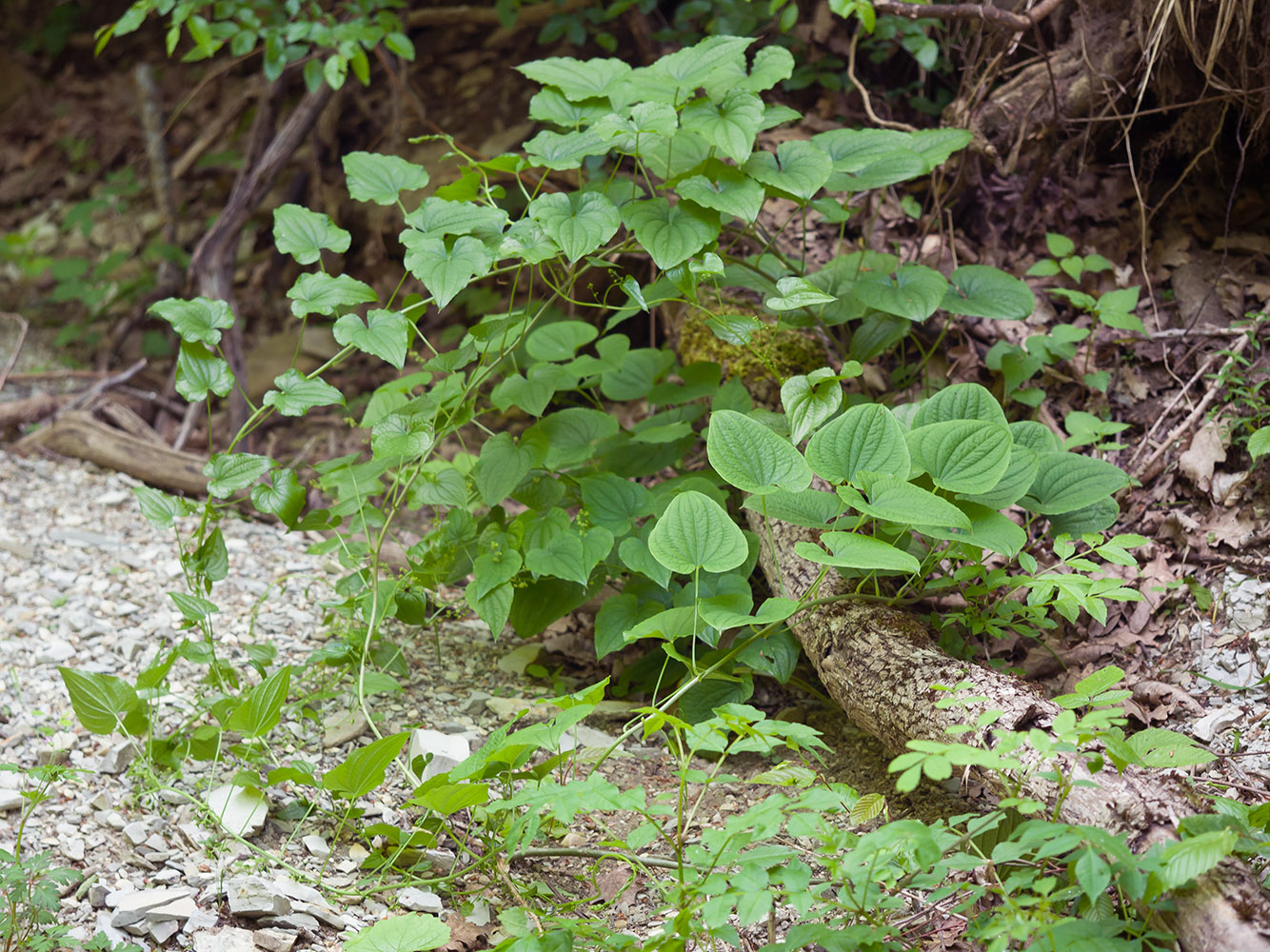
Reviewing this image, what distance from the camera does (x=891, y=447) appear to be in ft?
4.98

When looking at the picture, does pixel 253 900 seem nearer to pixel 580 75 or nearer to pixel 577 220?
pixel 577 220

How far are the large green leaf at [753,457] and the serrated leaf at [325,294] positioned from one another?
2.29ft

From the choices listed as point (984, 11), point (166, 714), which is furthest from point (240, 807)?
point (984, 11)

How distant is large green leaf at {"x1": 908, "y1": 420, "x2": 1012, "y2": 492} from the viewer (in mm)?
1512

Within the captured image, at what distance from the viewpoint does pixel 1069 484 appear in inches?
68.0

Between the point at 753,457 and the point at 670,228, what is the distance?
522mm

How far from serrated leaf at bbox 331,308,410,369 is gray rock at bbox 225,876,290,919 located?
84cm

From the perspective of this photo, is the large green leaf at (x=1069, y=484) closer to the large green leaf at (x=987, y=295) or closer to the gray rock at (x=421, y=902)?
the large green leaf at (x=987, y=295)

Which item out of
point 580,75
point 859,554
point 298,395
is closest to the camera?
point 859,554

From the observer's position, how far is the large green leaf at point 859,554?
4.57ft

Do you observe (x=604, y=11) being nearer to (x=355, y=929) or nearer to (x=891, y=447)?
(x=891, y=447)

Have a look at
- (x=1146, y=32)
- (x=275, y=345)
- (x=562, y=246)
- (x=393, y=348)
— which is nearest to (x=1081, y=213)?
(x=1146, y=32)

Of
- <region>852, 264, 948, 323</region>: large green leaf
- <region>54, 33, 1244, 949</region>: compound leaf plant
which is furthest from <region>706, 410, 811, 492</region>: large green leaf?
<region>852, 264, 948, 323</region>: large green leaf

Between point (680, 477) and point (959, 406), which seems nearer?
point (959, 406)
